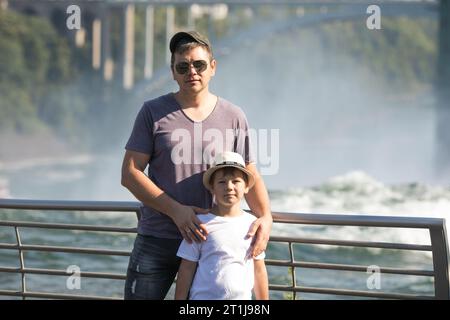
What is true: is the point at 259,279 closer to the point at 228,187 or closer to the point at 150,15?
the point at 228,187

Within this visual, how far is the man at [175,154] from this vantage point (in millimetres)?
2758

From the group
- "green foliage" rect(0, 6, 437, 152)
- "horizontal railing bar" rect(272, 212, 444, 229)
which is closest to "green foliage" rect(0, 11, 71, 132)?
"green foliage" rect(0, 6, 437, 152)

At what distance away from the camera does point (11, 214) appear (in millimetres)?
25734

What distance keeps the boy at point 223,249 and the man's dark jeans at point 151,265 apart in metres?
0.06

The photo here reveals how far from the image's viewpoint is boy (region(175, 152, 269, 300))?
2.69 m

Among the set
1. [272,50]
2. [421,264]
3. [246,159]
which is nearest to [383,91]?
[272,50]

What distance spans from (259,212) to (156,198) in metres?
0.31

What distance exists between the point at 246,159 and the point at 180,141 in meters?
0.21

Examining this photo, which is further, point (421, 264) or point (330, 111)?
point (330, 111)

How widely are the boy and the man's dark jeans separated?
6cm

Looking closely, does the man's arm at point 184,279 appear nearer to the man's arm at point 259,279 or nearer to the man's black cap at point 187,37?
the man's arm at point 259,279

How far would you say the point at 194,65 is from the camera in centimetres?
276

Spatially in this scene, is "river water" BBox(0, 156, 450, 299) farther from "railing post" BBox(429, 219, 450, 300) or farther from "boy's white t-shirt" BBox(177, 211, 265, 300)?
"boy's white t-shirt" BBox(177, 211, 265, 300)
